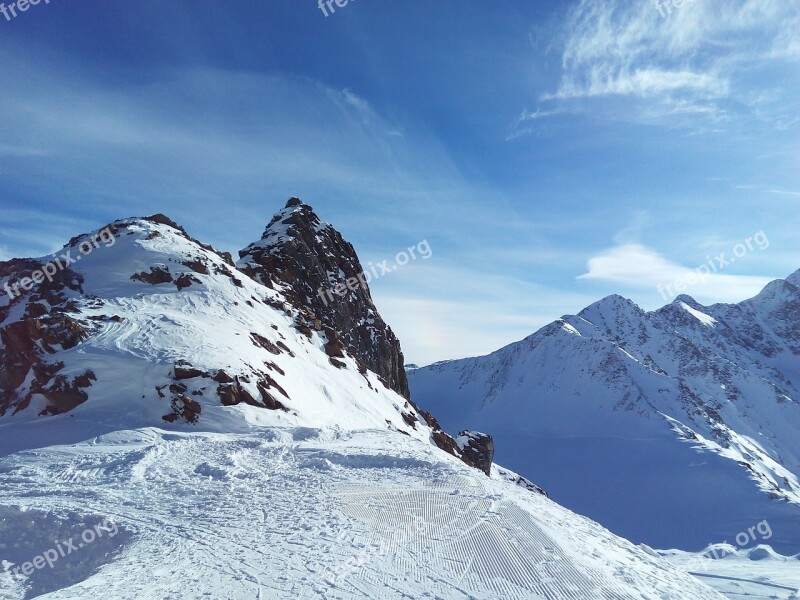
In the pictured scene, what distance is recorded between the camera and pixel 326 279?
56688 millimetres

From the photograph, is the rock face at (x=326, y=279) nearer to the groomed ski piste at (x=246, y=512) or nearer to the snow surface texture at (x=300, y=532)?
the groomed ski piste at (x=246, y=512)

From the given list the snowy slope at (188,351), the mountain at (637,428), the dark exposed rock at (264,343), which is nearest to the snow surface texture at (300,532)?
the snowy slope at (188,351)

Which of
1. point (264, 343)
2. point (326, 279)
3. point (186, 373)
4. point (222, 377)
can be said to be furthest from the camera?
point (326, 279)

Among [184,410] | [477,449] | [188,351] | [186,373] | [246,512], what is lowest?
[246,512]

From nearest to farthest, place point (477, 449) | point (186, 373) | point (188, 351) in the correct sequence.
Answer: point (186, 373) < point (188, 351) < point (477, 449)

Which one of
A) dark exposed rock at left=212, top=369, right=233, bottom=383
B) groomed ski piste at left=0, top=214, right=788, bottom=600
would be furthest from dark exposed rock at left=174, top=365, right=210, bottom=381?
dark exposed rock at left=212, top=369, right=233, bottom=383

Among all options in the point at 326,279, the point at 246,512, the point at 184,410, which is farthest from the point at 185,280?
the point at 246,512

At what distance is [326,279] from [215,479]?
44455 mm

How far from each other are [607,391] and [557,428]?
49.1ft

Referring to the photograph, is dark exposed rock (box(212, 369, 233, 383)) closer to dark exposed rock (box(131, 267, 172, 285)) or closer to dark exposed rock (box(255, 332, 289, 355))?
dark exposed rock (box(255, 332, 289, 355))

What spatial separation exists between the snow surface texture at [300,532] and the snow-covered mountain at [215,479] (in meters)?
0.05

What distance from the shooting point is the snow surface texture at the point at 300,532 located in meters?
7.92

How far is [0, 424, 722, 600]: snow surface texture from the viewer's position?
7918mm

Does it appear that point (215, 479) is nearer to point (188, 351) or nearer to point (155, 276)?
point (188, 351)
